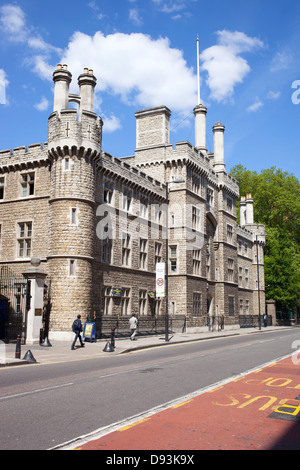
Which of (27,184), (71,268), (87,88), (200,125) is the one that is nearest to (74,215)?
(71,268)

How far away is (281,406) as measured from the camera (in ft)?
26.7

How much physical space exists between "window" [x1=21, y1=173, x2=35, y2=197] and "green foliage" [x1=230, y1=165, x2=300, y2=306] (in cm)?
4081

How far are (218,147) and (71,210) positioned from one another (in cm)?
2530

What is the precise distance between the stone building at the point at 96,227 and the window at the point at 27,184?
68 mm

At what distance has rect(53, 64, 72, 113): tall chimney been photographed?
27781 millimetres

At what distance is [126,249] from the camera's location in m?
32.0

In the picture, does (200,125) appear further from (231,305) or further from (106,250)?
(106,250)

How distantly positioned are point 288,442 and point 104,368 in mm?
8747

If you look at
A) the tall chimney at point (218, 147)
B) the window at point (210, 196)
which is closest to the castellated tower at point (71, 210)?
the window at point (210, 196)

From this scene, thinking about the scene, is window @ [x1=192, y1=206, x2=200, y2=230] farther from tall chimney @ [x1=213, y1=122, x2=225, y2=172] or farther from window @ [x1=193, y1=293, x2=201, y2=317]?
tall chimney @ [x1=213, y1=122, x2=225, y2=172]

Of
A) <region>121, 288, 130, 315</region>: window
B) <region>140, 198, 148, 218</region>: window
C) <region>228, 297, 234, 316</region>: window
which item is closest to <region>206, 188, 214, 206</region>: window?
<region>140, 198, 148, 218</region>: window

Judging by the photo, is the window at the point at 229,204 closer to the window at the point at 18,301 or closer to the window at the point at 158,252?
the window at the point at 158,252

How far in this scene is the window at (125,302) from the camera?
30938mm

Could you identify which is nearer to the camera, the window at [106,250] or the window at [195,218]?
the window at [106,250]
